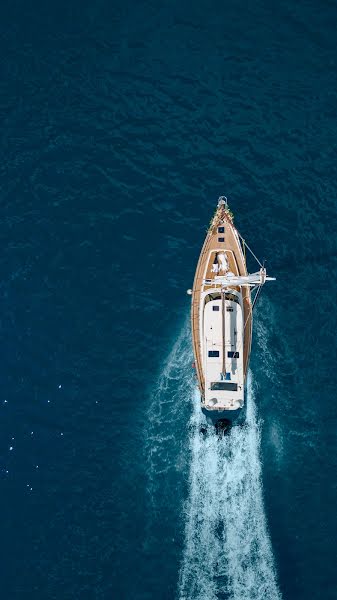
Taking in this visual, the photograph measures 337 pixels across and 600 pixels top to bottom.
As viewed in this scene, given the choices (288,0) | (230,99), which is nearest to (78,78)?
(230,99)

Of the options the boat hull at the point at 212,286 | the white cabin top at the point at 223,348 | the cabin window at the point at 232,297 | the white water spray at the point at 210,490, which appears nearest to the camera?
the white water spray at the point at 210,490

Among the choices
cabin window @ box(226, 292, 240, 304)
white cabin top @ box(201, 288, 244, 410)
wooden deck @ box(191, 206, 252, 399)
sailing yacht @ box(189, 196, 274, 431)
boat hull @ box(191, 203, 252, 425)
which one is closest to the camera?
white cabin top @ box(201, 288, 244, 410)

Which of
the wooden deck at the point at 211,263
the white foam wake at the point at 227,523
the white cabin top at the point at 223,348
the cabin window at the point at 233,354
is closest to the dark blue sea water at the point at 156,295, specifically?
the white foam wake at the point at 227,523

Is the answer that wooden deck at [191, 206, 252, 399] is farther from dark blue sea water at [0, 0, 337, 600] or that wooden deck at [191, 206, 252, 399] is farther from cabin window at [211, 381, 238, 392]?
dark blue sea water at [0, 0, 337, 600]

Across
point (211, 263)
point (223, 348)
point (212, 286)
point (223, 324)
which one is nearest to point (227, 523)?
point (223, 348)

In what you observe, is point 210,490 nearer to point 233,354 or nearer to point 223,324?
point 233,354

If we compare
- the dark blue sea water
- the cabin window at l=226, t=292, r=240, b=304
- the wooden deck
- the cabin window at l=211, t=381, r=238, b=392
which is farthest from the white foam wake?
the cabin window at l=226, t=292, r=240, b=304

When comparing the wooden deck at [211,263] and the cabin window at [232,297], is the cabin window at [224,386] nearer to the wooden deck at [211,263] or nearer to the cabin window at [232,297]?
the wooden deck at [211,263]

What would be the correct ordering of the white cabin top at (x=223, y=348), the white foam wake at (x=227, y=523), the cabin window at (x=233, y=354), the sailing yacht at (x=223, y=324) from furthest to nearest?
1. the cabin window at (x=233, y=354)
2. the sailing yacht at (x=223, y=324)
3. the white cabin top at (x=223, y=348)
4. the white foam wake at (x=227, y=523)
